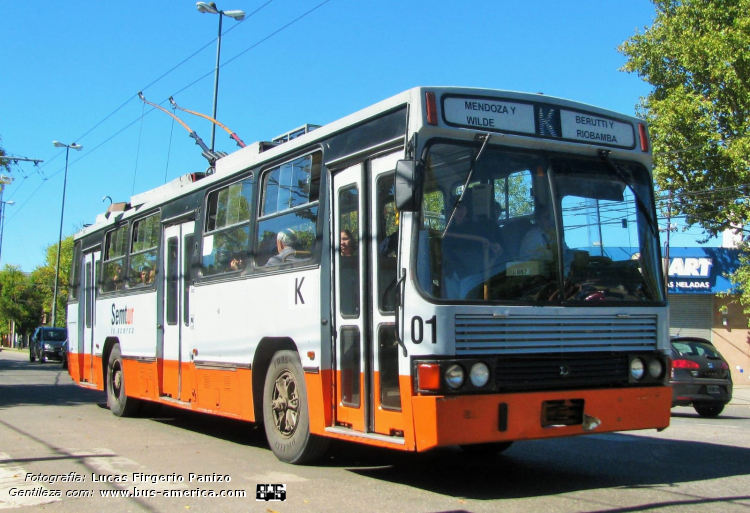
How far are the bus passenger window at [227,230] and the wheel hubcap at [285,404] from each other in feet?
5.05

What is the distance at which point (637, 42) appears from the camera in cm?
2581

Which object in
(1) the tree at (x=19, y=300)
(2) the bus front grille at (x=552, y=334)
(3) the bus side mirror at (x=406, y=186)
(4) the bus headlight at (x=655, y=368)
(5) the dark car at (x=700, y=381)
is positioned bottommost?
(5) the dark car at (x=700, y=381)

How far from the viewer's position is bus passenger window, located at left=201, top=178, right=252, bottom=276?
29.8 feet

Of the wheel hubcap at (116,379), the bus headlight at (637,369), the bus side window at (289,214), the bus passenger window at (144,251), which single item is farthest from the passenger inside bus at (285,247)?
the wheel hubcap at (116,379)

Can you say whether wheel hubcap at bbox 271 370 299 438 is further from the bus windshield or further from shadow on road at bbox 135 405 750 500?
the bus windshield

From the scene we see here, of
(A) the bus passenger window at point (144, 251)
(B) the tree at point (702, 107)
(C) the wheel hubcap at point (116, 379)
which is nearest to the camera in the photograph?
(A) the bus passenger window at point (144, 251)

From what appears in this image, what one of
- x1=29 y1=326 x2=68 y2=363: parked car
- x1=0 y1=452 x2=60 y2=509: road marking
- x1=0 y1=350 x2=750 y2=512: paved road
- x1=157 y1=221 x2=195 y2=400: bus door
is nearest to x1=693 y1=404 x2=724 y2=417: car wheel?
x1=0 y1=350 x2=750 y2=512: paved road

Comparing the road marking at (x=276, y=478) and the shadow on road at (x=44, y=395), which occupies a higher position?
the shadow on road at (x=44, y=395)

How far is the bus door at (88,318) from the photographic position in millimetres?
14828

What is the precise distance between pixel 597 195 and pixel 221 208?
4840 millimetres

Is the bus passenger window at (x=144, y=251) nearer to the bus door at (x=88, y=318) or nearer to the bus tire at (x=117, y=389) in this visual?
the bus tire at (x=117, y=389)

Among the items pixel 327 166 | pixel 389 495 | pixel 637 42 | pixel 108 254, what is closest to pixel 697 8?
pixel 637 42

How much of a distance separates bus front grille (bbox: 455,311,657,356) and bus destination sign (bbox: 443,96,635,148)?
1.56m

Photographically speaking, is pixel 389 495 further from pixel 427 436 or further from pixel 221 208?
pixel 221 208
